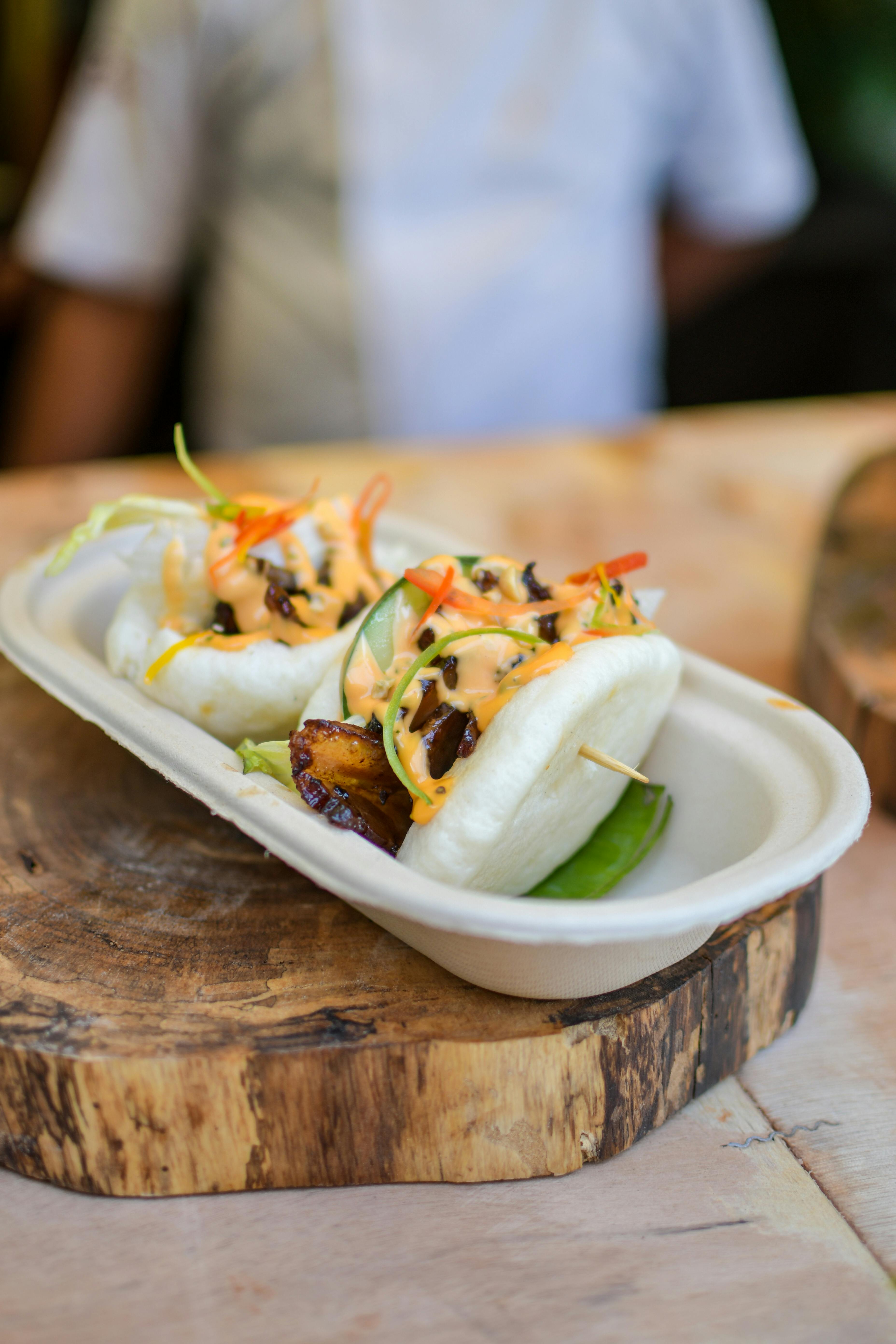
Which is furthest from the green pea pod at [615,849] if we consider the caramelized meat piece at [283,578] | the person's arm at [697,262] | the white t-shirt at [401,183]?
the person's arm at [697,262]

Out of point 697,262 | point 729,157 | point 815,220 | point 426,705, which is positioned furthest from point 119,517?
point 815,220

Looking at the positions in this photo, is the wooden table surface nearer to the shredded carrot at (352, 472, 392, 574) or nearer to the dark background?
the shredded carrot at (352, 472, 392, 574)

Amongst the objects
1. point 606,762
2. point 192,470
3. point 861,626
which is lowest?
point 861,626

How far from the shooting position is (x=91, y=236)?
10.7 feet

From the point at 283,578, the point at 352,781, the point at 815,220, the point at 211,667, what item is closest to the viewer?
the point at 352,781

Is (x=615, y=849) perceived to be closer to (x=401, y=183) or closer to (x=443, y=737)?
(x=443, y=737)

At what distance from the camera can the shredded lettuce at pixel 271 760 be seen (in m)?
1.10

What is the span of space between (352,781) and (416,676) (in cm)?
13

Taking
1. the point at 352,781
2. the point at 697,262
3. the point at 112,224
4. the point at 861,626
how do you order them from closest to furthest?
the point at 352,781 → the point at 861,626 → the point at 112,224 → the point at 697,262

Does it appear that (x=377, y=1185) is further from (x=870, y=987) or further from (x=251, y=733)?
(x=870, y=987)

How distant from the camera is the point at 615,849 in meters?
1.24

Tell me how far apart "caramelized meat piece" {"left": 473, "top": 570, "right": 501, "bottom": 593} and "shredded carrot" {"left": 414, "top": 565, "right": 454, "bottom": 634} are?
68mm

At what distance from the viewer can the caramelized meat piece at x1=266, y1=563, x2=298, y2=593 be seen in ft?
4.28

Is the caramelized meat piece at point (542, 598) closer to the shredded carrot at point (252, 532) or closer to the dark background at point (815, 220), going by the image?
the shredded carrot at point (252, 532)
